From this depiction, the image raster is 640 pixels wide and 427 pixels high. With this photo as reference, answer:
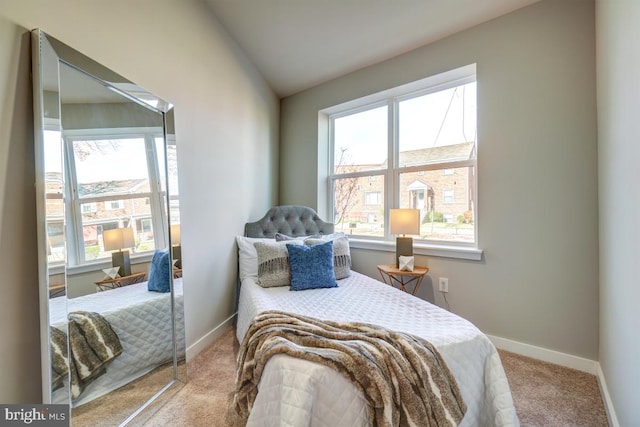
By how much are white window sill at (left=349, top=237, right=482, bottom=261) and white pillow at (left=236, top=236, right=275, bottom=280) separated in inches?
41.5

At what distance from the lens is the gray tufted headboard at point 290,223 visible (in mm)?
2838

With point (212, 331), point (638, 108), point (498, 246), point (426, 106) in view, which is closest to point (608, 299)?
point (498, 246)

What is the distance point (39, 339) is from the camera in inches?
41.7

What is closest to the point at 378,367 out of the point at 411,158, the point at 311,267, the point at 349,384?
the point at 349,384

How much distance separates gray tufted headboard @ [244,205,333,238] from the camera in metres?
2.84

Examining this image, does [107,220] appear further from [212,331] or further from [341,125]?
[341,125]

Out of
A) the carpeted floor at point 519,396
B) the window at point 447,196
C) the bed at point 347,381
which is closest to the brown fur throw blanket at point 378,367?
the bed at point 347,381

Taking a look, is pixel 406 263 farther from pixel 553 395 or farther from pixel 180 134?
pixel 180 134

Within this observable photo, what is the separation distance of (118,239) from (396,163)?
252 cm

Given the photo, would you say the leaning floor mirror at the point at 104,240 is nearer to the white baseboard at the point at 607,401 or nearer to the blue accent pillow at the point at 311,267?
the blue accent pillow at the point at 311,267

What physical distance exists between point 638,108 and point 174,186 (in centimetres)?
241

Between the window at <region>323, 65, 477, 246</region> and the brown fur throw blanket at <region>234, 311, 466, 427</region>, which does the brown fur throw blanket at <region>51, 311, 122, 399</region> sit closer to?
the brown fur throw blanket at <region>234, 311, 466, 427</region>

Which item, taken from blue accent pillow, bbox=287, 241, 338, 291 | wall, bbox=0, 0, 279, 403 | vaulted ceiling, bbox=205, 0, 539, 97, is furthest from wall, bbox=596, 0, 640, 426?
wall, bbox=0, 0, 279, 403

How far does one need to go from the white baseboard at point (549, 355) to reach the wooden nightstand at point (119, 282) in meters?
2.67
